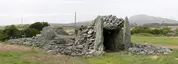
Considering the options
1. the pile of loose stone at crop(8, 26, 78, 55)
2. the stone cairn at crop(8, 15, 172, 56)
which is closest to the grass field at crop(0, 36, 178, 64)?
the stone cairn at crop(8, 15, 172, 56)

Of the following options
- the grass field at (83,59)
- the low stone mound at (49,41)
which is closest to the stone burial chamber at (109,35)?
the low stone mound at (49,41)

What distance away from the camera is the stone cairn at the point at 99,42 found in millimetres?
29562

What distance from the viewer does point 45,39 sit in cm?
3834

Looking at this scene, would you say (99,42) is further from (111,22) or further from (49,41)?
(49,41)

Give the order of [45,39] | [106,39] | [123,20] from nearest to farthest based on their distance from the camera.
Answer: [123,20], [106,39], [45,39]

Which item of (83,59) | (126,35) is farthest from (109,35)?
(83,59)

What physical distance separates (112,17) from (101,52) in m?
5.46

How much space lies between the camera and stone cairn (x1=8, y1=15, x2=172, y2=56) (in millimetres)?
29562

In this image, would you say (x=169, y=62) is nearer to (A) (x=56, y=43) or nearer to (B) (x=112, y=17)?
(B) (x=112, y=17)

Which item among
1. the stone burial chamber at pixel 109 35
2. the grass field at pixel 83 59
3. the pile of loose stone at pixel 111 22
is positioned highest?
the pile of loose stone at pixel 111 22

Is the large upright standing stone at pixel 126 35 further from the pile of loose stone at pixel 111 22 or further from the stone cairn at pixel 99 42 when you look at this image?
the pile of loose stone at pixel 111 22

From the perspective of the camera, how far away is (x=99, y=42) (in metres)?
30.0

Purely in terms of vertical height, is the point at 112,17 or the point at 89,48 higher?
the point at 112,17

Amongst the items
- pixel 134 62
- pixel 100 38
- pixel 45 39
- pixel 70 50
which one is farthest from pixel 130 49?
pixel 45 39
